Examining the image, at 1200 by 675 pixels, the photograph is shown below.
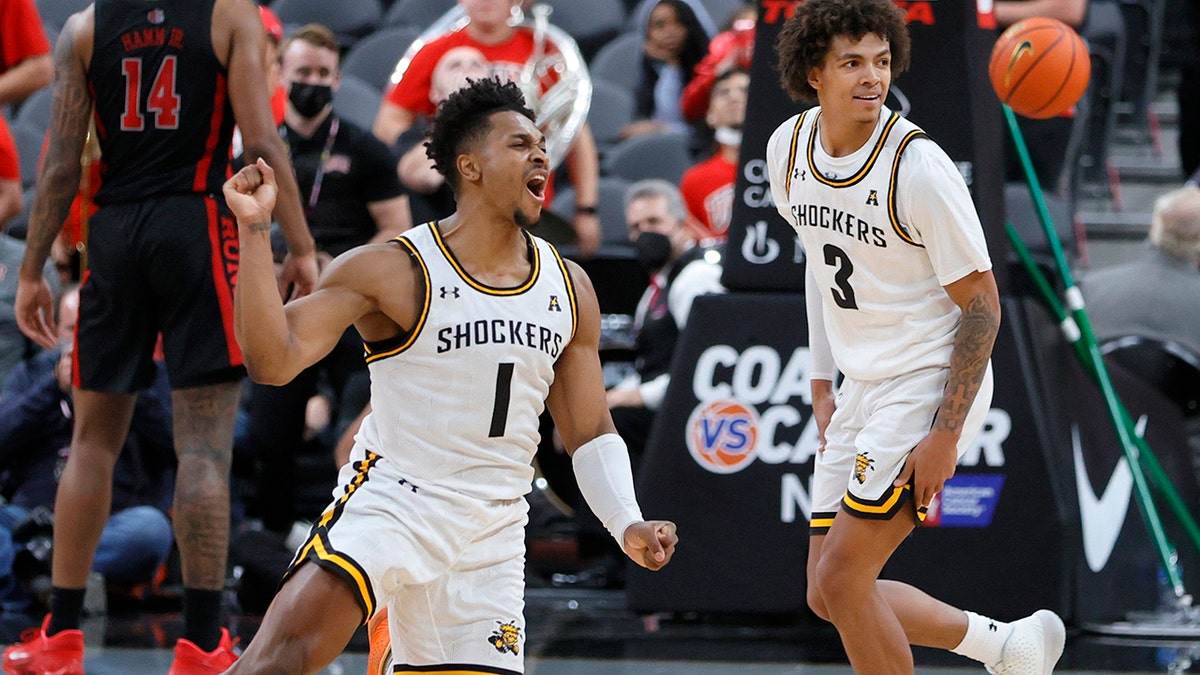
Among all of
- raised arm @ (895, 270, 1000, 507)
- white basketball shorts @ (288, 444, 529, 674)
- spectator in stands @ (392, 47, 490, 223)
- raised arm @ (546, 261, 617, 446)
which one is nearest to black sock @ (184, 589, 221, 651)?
white basketball shorts @ (288, 444, 529, 674)

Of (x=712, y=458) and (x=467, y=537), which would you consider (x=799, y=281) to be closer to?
(x=712, y=458)

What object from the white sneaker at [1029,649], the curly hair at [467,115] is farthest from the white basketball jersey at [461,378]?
the white sneaker at [1029,649]

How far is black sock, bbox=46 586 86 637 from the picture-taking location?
500 cm

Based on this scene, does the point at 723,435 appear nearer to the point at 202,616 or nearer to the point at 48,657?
the point at 202,616

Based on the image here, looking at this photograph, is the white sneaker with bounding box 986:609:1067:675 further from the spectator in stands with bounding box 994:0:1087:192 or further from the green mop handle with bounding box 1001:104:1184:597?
the spectator in stands with bounding box 994:0:1087:192

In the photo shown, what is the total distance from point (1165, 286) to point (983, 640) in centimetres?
288

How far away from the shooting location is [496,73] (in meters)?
7.50

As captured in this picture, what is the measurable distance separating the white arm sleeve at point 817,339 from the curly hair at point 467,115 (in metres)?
1.03

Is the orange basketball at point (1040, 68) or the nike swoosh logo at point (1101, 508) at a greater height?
the orange basketball at point (1040, 68)

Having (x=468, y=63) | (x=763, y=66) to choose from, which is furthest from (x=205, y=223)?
(x=468, y=63)

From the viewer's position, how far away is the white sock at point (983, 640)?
449 centimetres

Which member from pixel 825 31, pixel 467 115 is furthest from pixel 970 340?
pixel 467 115

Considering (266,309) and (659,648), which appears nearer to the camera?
(266,309)

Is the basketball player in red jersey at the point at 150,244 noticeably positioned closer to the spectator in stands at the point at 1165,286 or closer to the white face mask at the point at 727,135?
the white face mask at the point at 727,135
